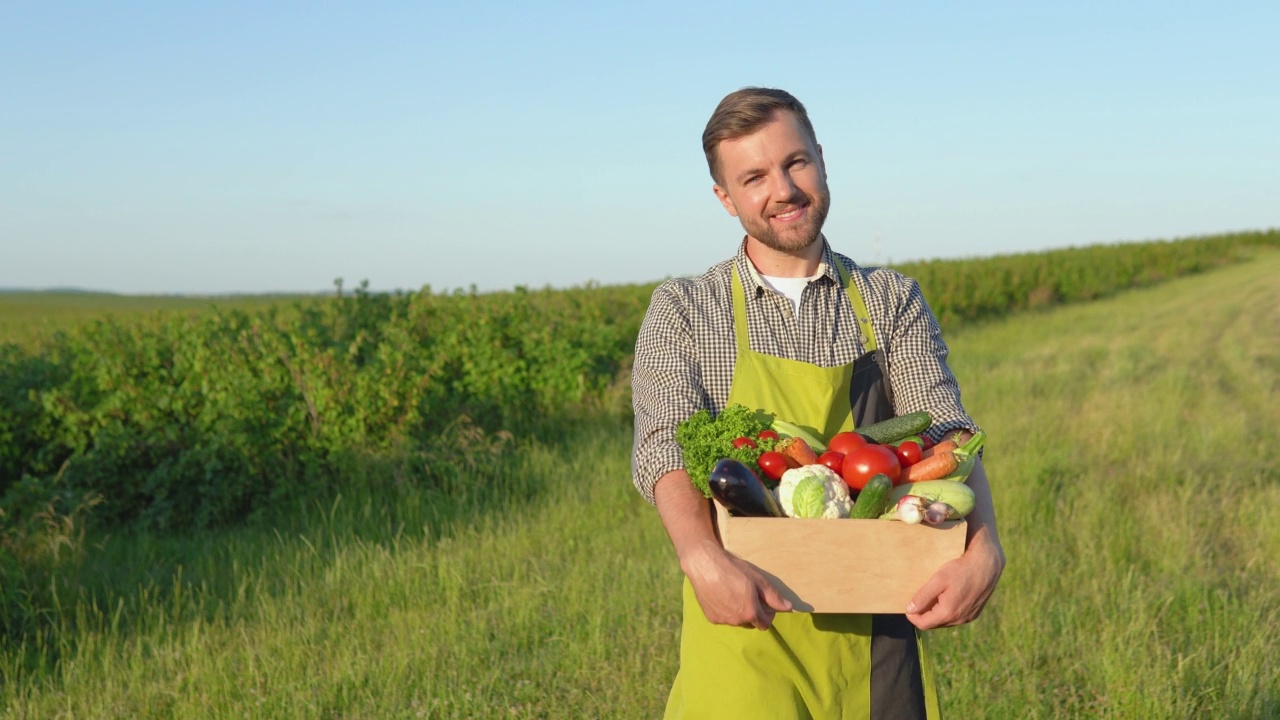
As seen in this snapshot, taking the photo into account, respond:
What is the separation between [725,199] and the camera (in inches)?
109

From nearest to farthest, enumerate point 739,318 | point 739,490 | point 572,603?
point 739,490, point 739,318, point 572,603

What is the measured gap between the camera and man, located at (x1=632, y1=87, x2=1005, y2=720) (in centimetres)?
250

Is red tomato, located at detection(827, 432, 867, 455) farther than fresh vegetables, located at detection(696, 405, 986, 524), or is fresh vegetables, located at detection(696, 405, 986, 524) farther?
red tomato, located at detection(827, 432, 867, 455)

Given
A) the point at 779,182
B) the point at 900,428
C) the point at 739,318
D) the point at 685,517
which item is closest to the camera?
the point at 685,517

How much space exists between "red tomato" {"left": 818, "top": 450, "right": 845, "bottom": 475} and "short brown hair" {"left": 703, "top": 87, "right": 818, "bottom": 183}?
800 mm

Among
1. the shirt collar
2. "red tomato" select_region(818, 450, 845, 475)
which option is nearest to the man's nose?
the shirt collar

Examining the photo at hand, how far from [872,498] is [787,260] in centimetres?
79

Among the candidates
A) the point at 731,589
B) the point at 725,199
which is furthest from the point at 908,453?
the point at 725,199

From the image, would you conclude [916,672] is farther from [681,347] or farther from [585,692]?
[585,692]

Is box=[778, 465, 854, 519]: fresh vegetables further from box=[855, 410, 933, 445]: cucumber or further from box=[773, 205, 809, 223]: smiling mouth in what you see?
box=[773, 205, 809, 223]: smiling mouth

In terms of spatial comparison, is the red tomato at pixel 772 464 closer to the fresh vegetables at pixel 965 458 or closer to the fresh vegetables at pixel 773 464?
the fresh vegetables at pixel 773 464

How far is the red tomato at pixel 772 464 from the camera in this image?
2.29m

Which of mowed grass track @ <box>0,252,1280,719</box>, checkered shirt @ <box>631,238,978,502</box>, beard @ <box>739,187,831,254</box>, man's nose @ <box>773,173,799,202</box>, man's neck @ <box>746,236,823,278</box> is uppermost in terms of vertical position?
man's nose @ <box>773,173,799,202</box>

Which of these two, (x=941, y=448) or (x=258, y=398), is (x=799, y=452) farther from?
(x=258, y=398)
